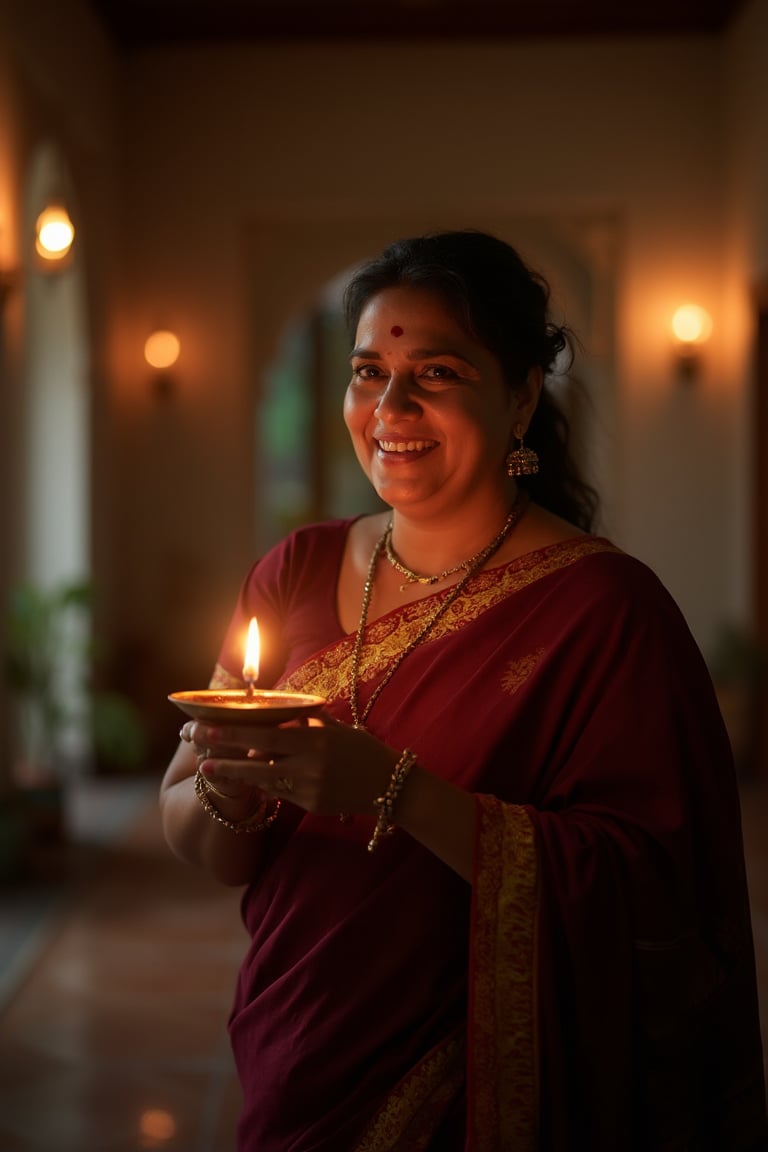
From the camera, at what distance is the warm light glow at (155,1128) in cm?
280

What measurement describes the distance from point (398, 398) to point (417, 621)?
309mm

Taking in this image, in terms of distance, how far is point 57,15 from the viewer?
5887 millimetres

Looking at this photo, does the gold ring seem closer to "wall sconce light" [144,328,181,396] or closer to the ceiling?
"wall sconce light" [144,328,181,396]

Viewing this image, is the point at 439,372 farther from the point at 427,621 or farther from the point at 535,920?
the point at 535,920

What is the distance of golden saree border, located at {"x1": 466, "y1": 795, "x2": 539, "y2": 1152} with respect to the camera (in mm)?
1419

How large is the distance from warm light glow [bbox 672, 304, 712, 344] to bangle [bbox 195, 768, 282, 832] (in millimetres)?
6164

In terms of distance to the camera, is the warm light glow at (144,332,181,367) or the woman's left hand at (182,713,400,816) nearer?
the woman's left hand at (182,713,400,816)

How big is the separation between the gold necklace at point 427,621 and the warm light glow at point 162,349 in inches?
231

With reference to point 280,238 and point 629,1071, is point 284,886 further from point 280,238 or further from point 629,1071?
point 280,238

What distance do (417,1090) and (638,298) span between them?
6370 millimetres

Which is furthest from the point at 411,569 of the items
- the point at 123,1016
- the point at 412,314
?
the point at 123,1016

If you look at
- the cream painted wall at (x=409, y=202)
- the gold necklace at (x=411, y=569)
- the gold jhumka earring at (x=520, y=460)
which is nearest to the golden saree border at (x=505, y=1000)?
the gold necklace at (x=411, y=569)

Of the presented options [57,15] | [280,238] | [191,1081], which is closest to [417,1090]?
[191,1081]

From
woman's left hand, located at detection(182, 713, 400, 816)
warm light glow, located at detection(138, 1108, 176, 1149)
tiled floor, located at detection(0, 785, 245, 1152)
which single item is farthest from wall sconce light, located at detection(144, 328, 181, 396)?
woman's left hand, located at detection(182, 713, 400, 816)
